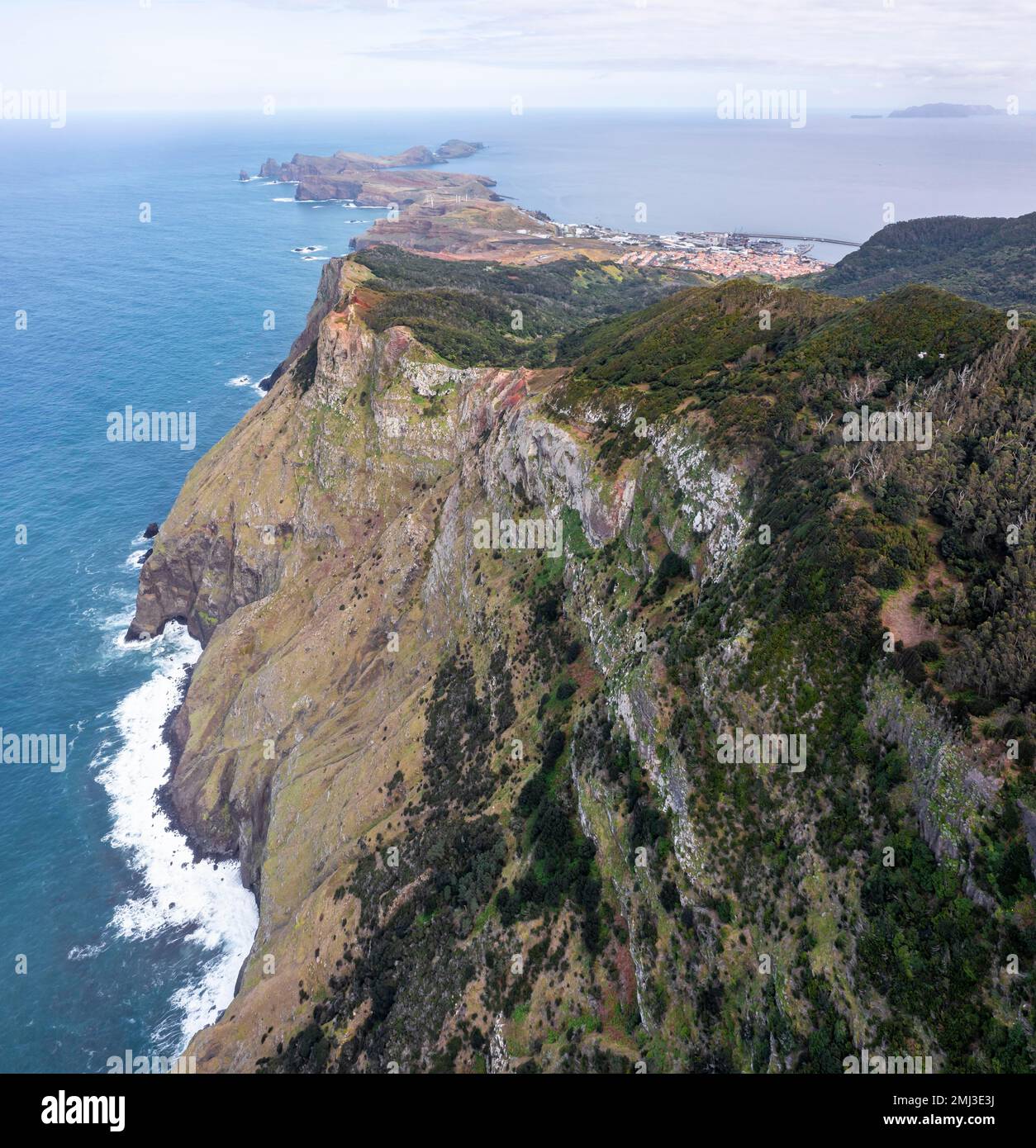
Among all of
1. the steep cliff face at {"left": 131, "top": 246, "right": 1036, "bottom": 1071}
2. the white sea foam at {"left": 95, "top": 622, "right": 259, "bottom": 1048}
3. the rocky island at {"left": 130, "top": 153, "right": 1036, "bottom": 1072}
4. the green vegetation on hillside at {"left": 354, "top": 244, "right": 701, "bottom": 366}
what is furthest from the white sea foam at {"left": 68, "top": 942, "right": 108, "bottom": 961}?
the green vegetation on hillside at {"left": 354, "top": 244, "right": 701, "bottom": 366}

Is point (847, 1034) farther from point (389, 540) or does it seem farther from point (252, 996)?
point (389, 540)

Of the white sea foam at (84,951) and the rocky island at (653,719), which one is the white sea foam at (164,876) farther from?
the rocky island at (653,719)

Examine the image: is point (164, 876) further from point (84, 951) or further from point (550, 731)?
point (550, 731)

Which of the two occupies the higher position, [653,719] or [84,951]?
[653,719]

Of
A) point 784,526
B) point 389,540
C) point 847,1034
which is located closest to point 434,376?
point 389,540

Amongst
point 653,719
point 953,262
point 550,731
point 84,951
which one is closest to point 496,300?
point 953,262

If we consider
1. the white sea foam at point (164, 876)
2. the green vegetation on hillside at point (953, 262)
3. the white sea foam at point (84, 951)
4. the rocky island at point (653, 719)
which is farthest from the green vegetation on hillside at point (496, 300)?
the white sea foam at point (84, 951)
